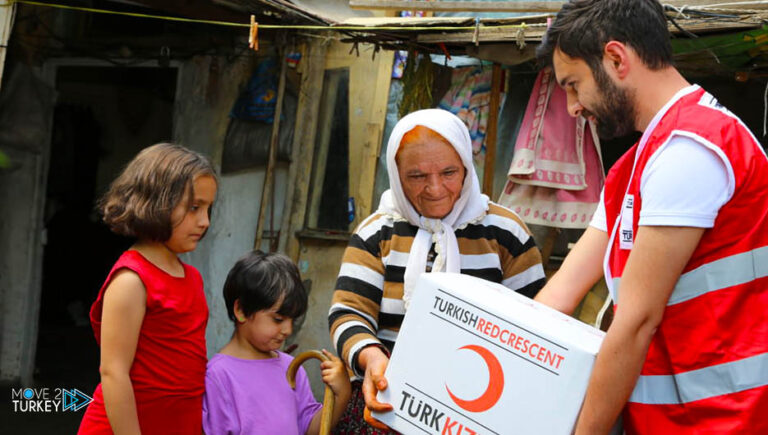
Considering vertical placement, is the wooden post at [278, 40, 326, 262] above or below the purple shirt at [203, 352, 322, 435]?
above

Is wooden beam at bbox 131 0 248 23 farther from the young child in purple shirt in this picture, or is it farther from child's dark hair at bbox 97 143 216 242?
child's dark hair at bbox 97 143 216 242

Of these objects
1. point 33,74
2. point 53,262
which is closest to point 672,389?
point 33,74

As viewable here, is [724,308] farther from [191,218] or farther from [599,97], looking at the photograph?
[191,218]

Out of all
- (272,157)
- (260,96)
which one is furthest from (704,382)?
(260,96)

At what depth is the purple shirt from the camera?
7.77ft

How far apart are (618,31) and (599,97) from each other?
0.14m

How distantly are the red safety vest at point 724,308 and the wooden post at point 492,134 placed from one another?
3335mm

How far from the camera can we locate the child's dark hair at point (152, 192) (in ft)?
7.13

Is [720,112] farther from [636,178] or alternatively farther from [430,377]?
[430,377]

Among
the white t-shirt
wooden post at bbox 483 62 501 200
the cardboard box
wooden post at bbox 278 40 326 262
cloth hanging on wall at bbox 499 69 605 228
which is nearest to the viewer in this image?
the white t-shirt

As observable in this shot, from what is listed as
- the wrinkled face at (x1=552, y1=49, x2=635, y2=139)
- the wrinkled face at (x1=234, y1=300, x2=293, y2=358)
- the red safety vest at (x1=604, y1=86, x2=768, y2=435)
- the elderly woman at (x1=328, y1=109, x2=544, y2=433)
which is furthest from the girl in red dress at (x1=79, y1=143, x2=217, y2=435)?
the red safety vest at (x1=604, y1=86, x2=768, y2=435)

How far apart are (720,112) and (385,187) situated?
14.4 ft

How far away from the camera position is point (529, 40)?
3973mm

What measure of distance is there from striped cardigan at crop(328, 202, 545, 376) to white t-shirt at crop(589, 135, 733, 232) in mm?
849
